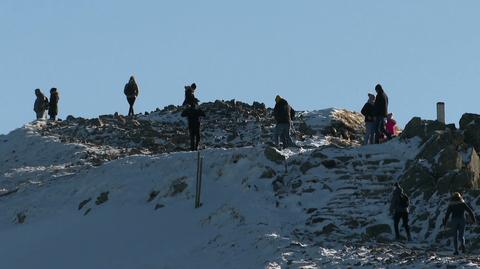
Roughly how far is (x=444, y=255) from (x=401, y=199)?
2.61 m

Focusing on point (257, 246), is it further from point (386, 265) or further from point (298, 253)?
point (386, 265)

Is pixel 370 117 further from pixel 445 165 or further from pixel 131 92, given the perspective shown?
pixel 131 92

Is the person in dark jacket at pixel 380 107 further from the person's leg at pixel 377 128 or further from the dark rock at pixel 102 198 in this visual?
the dark rock at pixel 102 198

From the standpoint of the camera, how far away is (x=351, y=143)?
4166 cm

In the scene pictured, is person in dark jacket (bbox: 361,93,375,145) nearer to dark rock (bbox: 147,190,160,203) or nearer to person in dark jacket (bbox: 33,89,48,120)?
dark rock (bbox: 147,190,160,203)

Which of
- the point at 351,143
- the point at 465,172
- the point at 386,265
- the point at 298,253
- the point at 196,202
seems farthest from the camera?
the point at 351,143

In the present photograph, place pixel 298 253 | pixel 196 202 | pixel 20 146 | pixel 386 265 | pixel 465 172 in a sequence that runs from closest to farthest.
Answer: pixel 386 265 < pixel 298 253 < pixel 465 172 < pixel 196 202 < pixel 20 146

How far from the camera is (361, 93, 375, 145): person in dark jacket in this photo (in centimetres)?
3653

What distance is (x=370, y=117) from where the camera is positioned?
36.7 meters

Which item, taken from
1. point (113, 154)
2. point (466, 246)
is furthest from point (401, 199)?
point (113, 154)

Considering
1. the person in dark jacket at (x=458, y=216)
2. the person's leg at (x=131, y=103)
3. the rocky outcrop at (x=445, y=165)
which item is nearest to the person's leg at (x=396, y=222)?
the person in dark jacket at (x=458, y=216)

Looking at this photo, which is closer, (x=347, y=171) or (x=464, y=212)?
(x=464, y=212)

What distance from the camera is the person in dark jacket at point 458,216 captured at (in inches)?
1071

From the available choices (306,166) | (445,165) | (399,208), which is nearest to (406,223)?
(399,208)
